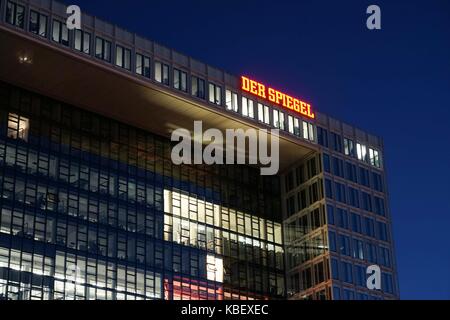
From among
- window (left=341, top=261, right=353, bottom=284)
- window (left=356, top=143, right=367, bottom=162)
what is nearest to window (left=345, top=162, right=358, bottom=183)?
window (left=356, top=143, right=367, bottom=162)

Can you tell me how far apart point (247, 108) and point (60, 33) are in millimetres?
23094

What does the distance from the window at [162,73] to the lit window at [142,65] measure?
110 centimetres

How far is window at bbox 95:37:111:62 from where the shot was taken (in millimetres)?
78750

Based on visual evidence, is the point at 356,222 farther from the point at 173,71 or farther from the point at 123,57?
the point at 123,57

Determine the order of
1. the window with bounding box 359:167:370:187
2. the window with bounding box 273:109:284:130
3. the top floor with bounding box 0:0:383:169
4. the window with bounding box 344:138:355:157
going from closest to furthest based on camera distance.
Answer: the top floor with bounding box 0:0:383:169, the window with bounding box 273:109:284:130, the window with bounding box 344:138:355:157, the window with bounding box 359:167:370:187

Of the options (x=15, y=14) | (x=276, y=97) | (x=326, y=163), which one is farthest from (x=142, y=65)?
(x=326, y=163)

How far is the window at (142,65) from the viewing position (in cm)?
8150

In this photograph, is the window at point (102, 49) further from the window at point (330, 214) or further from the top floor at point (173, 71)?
the window at point (330, 214)

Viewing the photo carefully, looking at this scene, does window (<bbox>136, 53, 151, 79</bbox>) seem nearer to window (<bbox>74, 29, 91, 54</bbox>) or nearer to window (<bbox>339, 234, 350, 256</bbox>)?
window (<bbox>74, 29, 91, 54</bbox>)

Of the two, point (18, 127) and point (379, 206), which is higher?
point (18, 127)

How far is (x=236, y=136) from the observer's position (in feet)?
298

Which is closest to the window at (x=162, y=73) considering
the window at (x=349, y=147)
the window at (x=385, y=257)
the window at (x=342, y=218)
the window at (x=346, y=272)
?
the window at (x=342, y=218)

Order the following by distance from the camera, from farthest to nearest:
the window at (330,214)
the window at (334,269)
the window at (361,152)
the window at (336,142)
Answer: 1. the window at (361,152)
2. the window at (336,142)
3. the window at (330,214)
4. the window at (334,269)

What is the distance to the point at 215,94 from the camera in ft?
288
